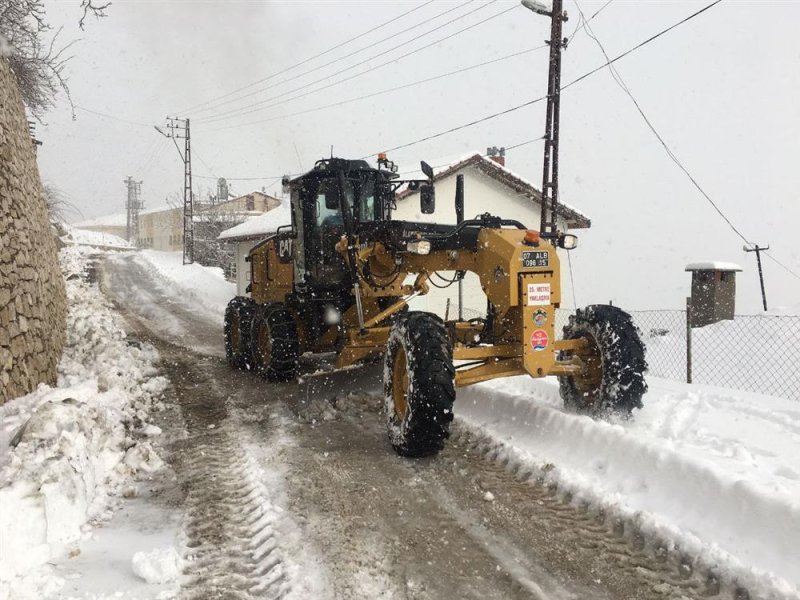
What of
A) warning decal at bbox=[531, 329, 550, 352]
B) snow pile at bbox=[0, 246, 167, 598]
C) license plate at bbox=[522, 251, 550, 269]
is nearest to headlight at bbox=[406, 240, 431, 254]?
license plate at bbox=[522, 251, 550, 269]

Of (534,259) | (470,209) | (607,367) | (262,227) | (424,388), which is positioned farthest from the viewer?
(262,227)

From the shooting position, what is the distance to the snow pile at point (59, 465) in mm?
2994

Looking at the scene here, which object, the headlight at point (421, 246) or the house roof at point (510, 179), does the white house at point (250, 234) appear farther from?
the headlight at point (421, 246)

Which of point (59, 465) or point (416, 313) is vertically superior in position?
point (416, 313)

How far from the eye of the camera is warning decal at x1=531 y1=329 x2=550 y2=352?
4809 millimetres

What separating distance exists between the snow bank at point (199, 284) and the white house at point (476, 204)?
6192 millimetres

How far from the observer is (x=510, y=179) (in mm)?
18250

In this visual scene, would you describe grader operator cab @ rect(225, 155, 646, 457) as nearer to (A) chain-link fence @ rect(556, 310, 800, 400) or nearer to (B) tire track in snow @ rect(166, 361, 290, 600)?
(B) tire track in snow @ rect(166, 361, 290, 600)

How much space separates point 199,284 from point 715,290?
2119cm

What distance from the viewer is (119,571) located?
2990mm

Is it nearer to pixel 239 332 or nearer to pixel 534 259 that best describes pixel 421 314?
pixel 534 259

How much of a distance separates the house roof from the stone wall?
10869 mm

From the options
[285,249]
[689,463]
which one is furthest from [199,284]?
[689,463]

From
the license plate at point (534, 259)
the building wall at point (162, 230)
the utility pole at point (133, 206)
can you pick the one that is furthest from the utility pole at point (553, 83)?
the utility pole at point (133, 206)
